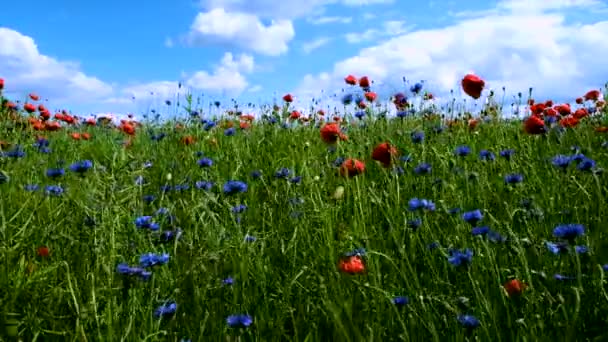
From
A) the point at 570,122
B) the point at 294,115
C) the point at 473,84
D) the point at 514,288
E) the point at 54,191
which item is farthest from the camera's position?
the point at 294,115

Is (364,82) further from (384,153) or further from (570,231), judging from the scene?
(570,231)

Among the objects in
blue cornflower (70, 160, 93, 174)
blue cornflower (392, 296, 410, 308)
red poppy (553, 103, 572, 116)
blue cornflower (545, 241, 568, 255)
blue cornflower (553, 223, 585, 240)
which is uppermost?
red poppy (553, 103, 572, 116)

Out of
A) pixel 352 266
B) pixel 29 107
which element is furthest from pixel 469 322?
pixel 29 107

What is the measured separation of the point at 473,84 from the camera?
3.20m

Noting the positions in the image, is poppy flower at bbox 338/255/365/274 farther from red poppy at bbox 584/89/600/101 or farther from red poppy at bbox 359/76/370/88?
red poppy at bbox 584/89/600/101

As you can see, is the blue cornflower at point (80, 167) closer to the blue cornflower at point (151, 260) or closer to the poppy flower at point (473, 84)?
the blue cornflower at point (151, 260)

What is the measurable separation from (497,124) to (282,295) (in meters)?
3.70

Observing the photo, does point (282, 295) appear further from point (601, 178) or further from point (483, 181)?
point (601, 178)

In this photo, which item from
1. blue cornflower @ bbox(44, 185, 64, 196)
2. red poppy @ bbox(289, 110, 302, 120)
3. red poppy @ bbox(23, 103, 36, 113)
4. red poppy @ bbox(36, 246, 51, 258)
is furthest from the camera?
red poppy @ bbox(23, 103, 36, 113)

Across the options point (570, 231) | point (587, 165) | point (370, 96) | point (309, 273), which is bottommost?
point (309, 273)

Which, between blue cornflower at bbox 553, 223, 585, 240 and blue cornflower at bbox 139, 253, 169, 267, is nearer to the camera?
blue cornflower at bbox 553, 223, 585, 240

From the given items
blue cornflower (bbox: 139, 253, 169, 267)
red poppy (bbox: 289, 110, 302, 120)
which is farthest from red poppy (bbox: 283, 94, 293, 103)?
blue cornflower (bbox: 139, 253, 169, 267)

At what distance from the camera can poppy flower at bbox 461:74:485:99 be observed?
3.19 metres

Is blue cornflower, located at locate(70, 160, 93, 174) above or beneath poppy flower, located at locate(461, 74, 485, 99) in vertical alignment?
beneath
